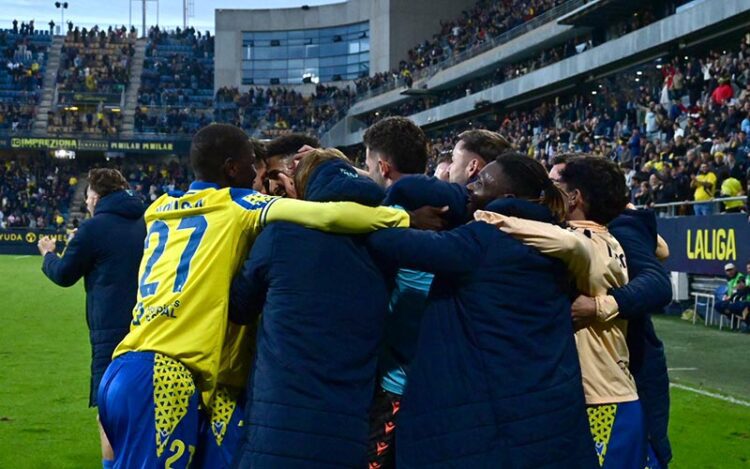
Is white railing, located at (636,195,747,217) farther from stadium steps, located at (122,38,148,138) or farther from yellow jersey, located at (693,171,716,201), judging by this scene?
stadium steps, located at (122,38,148,138)

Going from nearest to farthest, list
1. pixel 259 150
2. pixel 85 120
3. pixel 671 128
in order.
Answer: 1. pixel 259 150
2. pixel 671 128
3. pixel 85 120

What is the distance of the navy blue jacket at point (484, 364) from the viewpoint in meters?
3.35

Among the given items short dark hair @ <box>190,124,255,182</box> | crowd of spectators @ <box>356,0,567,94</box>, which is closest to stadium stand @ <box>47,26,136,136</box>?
crowd of spectators @ <box>356,0,567,94</box>

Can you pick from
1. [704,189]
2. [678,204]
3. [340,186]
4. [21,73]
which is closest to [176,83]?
[21,73]

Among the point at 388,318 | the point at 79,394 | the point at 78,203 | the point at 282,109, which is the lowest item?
the point at 79,394

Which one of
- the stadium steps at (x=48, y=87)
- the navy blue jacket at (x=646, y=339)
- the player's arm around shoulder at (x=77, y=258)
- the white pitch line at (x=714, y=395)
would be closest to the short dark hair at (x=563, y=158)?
the navy blue jacket at (x=646, y=339)

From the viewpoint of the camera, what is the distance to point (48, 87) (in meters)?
65.1

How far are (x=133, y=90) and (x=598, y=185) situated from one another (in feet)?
216

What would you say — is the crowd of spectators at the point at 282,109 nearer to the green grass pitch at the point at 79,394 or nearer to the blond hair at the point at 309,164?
the green grass pitch at the point at 79,394

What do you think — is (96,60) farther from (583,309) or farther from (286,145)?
(583,309)

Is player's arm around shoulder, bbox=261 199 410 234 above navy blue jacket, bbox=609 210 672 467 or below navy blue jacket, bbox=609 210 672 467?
above

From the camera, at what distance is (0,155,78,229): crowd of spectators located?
52.1 m

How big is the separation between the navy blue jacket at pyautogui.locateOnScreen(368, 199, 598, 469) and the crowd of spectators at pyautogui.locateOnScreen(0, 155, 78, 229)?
163ft

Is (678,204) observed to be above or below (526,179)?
above
